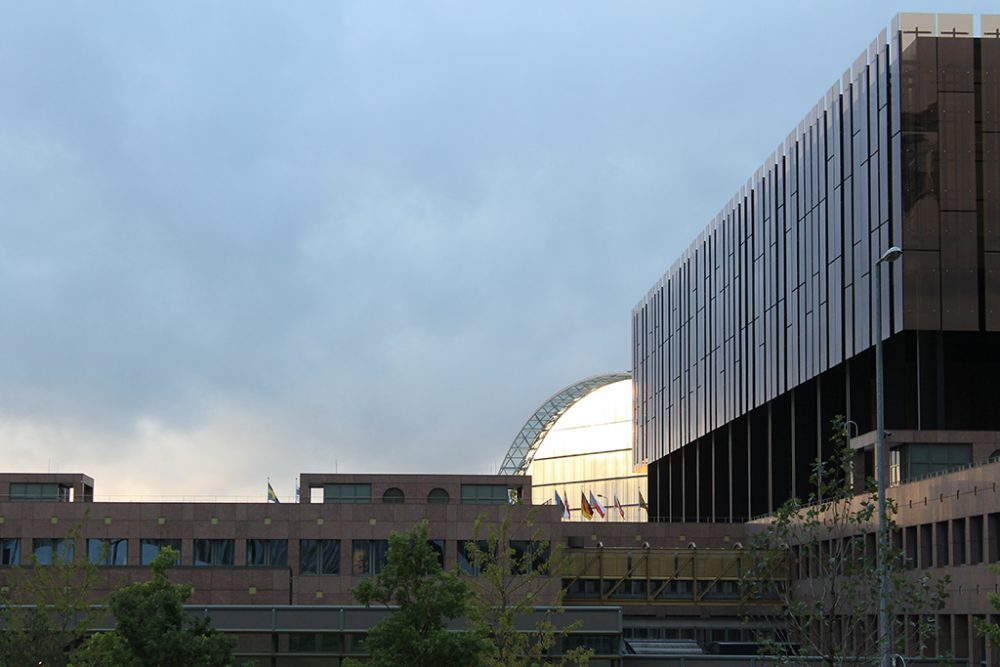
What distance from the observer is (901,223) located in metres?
78.0

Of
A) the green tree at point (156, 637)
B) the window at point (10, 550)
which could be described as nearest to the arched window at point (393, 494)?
the window at point (10, 550)

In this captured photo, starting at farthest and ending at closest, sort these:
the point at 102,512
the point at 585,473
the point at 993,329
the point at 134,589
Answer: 1. the point at 585,473
2. the point at 102,512
3. the point at 993,329
4. the point at 134,589

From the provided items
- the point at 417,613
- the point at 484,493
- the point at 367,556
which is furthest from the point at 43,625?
the point at 484,493

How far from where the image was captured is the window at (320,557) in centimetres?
8700

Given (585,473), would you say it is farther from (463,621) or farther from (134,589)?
(134,589)

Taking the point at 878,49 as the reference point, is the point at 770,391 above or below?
→ below

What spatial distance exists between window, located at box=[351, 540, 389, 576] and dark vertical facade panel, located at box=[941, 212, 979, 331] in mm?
32751

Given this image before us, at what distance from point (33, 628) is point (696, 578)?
51.1 meters

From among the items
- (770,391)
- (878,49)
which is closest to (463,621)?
(878,49)

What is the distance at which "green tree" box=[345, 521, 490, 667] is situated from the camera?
47281 millimetres

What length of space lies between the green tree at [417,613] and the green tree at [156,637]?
569 cm

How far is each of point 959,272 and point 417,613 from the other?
40.8 m

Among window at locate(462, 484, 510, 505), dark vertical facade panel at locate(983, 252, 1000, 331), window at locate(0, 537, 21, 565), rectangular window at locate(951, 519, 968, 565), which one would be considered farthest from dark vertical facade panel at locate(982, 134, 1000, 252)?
window at locate(0, 537, 21, 565)

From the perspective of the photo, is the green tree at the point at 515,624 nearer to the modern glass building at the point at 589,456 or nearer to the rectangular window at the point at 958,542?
the rectangular window at the point at 958,542
